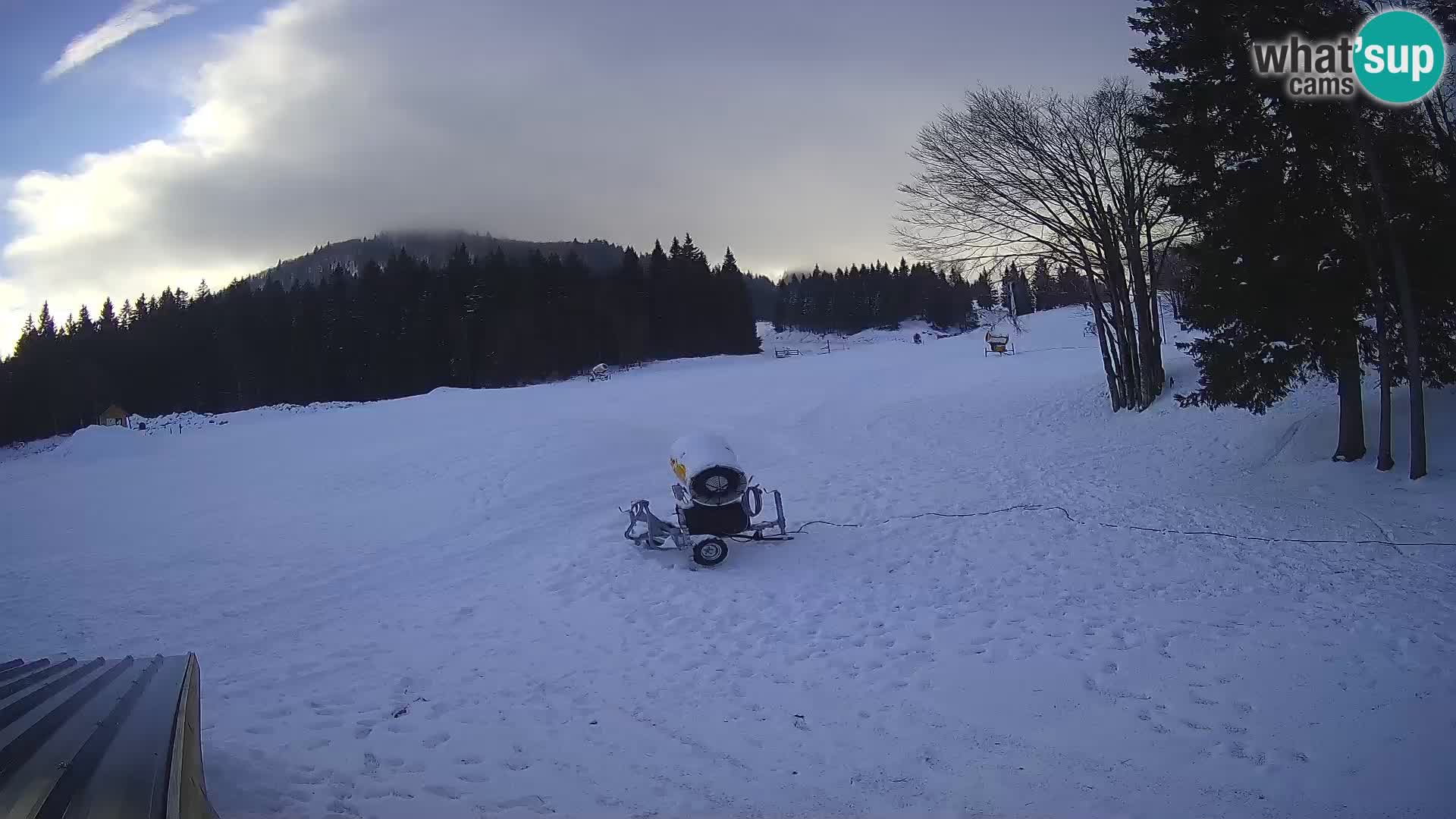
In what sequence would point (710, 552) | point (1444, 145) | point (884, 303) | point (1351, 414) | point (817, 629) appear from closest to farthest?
point (817, 629) → point (710, 552) → point (1444, 145) → point (1351, 414) → point (884, 303)

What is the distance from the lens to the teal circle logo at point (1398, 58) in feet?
30.9

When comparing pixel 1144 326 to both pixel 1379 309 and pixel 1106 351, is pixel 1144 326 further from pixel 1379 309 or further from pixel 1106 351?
pixel 1379 309

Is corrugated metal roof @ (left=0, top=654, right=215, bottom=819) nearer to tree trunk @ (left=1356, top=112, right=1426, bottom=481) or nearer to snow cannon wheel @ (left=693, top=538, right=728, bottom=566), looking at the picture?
snow cannon wheel @ (left=693, top=538, right=728, bottom=566)

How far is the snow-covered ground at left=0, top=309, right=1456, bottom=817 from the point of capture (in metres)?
4.60

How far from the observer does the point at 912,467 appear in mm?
15281

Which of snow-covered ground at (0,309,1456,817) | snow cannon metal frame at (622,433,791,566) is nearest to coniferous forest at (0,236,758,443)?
snow-covered ground at (0,309,1456,817)

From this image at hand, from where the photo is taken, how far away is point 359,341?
52.3 metres

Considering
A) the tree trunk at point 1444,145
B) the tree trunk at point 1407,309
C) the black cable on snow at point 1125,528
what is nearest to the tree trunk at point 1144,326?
the tree trunk at point 1444,145

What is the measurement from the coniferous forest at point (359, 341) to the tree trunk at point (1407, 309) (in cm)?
4632

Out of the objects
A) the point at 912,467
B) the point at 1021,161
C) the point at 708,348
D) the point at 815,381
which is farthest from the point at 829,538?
the point at 708,348

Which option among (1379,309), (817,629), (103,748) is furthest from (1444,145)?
(103,748)

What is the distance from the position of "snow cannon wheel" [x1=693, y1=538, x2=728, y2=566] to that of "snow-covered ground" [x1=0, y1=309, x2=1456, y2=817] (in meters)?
0.26

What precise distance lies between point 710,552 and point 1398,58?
470 inches

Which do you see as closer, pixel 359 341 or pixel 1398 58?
pixel 1398 58
